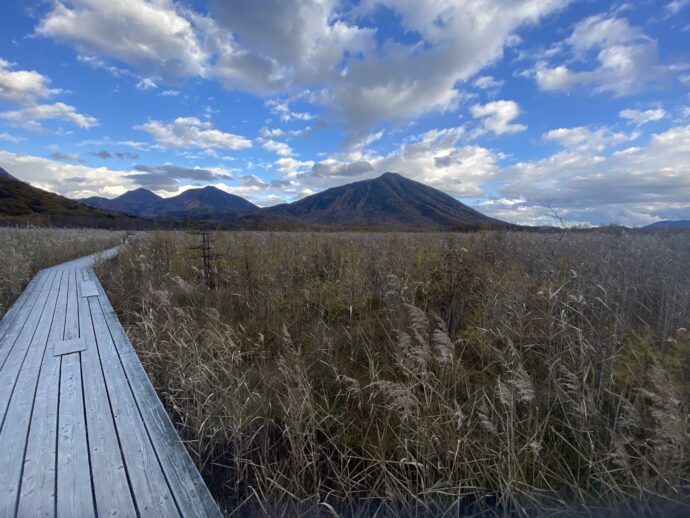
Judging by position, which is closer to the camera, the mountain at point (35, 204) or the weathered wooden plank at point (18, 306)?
the weathered wooden plank at point (18, 306)

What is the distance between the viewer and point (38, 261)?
10.9 metres

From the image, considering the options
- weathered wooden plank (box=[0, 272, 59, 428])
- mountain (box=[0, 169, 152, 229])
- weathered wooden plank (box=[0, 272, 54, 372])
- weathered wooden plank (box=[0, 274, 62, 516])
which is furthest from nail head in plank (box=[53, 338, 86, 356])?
mountain (box=[0, 169, 152, 229])

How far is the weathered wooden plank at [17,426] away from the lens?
5.85 feet

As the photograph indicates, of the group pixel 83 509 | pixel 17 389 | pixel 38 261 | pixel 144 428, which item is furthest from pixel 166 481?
pixel 38 261

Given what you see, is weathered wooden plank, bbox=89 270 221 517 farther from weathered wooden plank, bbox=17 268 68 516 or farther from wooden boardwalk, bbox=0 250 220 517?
weathered wooden plank, bbox=17 268 68 516

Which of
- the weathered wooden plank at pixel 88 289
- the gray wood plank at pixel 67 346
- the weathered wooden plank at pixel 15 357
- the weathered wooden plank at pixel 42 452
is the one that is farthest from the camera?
the weathered wooden plank at pixel 88 289

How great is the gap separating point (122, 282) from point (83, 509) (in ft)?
22.4

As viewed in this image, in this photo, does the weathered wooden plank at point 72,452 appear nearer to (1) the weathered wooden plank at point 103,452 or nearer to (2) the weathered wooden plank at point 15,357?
(1) the weathered wooden plank at point 103,452

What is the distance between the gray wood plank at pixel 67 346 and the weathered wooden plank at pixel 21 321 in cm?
42

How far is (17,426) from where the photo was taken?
92.9 inches

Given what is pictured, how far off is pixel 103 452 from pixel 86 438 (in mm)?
282

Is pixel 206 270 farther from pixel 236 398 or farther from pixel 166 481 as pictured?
pixel 166 481

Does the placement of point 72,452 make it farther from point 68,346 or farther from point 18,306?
point 18,306

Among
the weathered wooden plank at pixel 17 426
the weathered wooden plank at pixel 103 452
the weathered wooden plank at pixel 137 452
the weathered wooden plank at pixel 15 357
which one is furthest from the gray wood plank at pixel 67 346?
the weathered wooden plank at pixel 137 452
